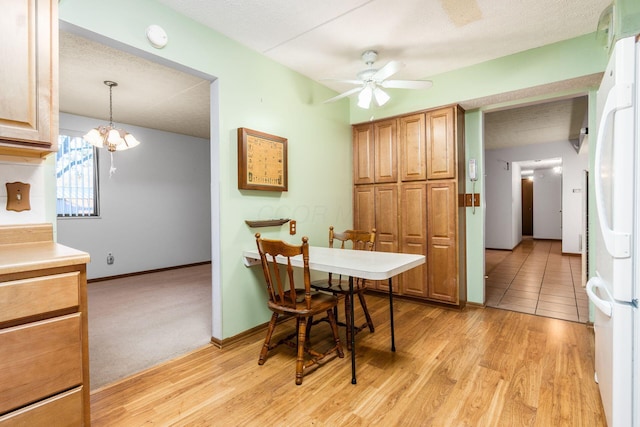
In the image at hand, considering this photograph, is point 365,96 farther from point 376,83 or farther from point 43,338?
point 43,338

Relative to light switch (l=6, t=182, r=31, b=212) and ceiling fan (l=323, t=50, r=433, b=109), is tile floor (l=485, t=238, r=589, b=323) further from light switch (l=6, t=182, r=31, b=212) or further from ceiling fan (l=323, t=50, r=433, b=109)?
light switch (l=6, t=182, r=31, b=212)

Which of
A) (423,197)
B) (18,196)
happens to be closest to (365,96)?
(423,197)

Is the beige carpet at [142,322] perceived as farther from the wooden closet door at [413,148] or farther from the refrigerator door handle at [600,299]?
the wooden closet door at [413,148]

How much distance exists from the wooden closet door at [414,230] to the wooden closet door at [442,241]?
0.06 m

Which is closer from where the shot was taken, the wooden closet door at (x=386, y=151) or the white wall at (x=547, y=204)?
the wooden closet door at (x=386, y=151)

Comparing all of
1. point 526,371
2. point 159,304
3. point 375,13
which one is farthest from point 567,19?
point 159,304

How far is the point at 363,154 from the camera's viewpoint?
157 inches

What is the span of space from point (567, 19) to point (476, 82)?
2.76ft

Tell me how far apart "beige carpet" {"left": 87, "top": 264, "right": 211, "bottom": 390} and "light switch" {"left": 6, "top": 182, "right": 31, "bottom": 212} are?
1197 mm

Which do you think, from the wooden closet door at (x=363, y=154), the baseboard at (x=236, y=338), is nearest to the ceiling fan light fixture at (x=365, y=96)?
the wooden closet door at (x=363, y=154)

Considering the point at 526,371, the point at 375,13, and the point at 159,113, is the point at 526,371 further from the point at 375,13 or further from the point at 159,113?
the point at 159,113

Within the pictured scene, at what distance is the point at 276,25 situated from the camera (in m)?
2.43

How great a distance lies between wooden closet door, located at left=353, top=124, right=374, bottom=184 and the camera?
3936 millimetres

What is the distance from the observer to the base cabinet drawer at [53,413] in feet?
3.70
